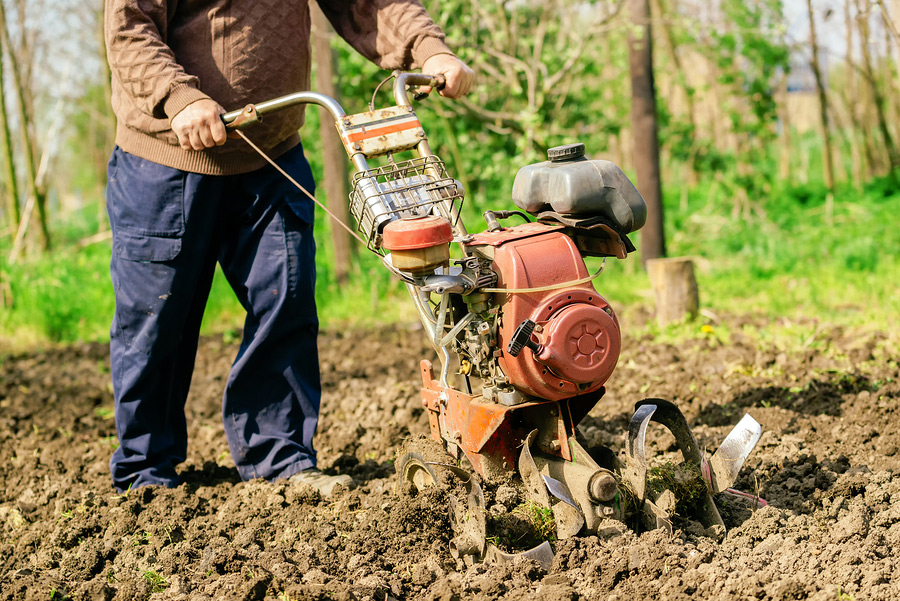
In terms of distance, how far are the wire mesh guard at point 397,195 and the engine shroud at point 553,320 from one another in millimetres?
307

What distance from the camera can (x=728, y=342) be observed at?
4.78 metres

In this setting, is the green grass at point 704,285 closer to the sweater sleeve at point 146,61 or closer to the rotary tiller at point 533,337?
the rotary tiller at point 533,337

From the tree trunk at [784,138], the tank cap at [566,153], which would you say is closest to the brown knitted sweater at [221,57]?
the tank cap at [566,153]

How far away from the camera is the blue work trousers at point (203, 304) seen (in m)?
3.06

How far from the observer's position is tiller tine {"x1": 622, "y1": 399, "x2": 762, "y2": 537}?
2.38 meters

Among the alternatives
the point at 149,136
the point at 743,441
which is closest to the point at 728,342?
the point at 743,441

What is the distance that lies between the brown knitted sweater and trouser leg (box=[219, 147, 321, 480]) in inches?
6.4

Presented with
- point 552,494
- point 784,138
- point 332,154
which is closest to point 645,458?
point 552,494

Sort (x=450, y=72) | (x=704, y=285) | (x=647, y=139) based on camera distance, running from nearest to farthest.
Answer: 1. (x=450, y=72)
2. (x=704, y=285)
3. (x=647, y=139)

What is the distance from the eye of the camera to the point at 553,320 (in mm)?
2301

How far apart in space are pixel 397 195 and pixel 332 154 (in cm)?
452

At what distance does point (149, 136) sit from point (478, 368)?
1.44 meters

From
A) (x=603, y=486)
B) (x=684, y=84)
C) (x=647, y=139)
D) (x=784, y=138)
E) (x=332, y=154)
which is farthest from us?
(x=784, y=138)

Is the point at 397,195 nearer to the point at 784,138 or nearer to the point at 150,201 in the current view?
the point at 150,201
